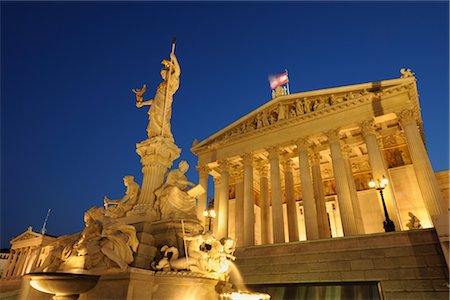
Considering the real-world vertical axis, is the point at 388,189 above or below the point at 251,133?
below

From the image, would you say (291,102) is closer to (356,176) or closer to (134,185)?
(356,176)

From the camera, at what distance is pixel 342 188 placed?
785 inches

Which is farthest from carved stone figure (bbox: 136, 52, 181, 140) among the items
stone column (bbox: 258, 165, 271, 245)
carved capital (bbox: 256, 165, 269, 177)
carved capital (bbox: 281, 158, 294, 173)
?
carved capital (bbox: 256, 165, 269, 177)

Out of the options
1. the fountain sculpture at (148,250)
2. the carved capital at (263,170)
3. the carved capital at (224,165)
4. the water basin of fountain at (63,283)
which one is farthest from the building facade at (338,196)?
the water basin of fountain at (63,283)

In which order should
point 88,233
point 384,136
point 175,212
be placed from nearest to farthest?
point 88,233, point 175,212, point 384,136

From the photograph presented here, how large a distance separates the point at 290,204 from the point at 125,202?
17928 millimetres

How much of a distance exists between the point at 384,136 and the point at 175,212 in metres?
22.8

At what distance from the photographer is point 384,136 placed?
2472 centimetres

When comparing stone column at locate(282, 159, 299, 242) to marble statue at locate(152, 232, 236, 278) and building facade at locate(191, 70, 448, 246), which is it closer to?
building facade at locate(191, 70, 448, 246)

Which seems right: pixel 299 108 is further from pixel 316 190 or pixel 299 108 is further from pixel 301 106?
pixel 316 190

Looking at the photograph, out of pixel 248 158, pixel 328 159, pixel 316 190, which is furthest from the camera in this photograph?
pixel 328 159

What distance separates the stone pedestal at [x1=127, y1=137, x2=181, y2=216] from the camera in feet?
30.1

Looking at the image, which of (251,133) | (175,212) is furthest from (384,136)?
(175,212)

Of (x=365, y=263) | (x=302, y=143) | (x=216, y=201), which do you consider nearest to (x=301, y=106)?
(x=302, y=143)
